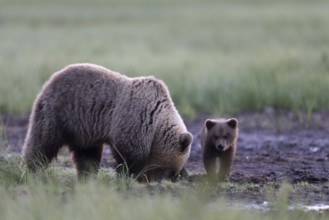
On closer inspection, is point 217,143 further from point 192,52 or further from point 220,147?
point 192,52

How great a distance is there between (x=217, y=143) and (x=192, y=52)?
1239 cm

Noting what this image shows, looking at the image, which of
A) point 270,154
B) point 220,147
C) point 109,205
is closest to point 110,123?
point 220,147

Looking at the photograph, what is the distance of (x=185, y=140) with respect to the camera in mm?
9234

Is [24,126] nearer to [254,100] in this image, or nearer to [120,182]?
[254,100]

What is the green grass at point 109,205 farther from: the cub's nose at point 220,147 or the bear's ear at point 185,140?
the cub's nose at point 220,147

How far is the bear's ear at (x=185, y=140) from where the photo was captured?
921cm

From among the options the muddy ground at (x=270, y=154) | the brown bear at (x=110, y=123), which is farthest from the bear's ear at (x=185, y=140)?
the muddy ground at (x=270, y=154)

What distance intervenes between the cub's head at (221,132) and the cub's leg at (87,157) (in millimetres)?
1357

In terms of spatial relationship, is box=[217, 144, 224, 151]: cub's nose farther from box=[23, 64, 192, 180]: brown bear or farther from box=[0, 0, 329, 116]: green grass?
box=[0, 0, 329, 116]: green grass

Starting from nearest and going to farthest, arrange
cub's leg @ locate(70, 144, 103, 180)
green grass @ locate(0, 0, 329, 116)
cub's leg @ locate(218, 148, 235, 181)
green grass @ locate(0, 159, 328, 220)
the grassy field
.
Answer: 1. green grass @ locate(0, 159, 328, 220)
2. the grassy field
3. cub's leg @ locate(70, 144, 103, 180)
4. cub's leg @ locate(218, 148, 235, 181)
5. green grass @ locate(0, 0, 329, 116)

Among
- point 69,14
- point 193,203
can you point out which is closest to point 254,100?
point 193,203

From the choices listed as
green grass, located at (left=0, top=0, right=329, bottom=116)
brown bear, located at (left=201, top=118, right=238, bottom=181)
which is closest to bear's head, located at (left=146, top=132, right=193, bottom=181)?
brown bear, located at (left=201, top=118, right=238, bottom=181)

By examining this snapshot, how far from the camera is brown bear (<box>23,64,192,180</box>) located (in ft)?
30.6

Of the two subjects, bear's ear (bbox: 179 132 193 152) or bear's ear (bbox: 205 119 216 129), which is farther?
bear's ear (bbox: 205 119 216 129)
